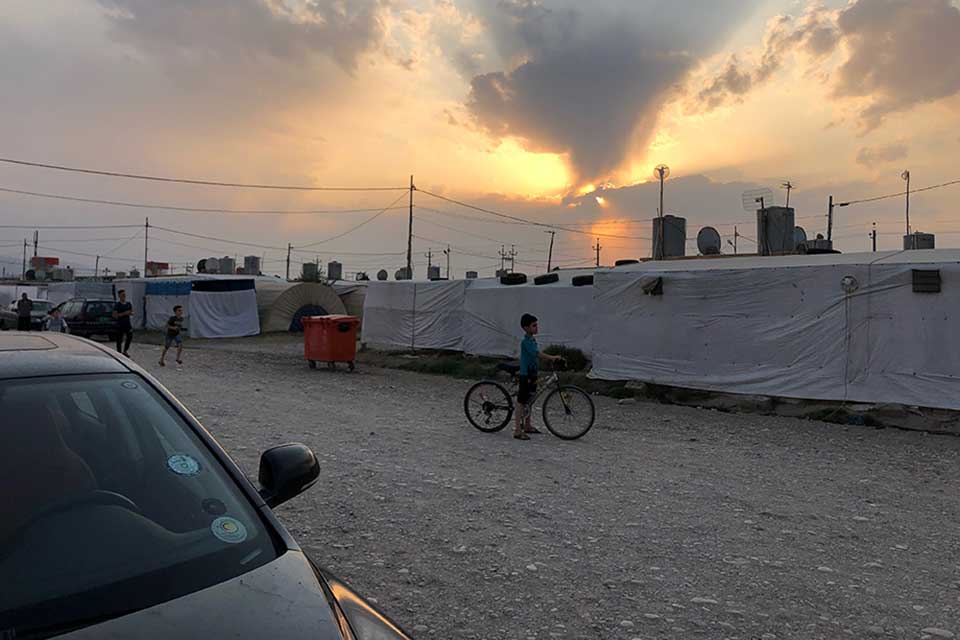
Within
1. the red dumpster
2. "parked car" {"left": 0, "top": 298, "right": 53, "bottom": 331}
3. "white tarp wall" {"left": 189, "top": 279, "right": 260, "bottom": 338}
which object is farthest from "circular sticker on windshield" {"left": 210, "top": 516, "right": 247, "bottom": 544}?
"white tarp wall" {"left": 189, "top": 279, "right": 260, "bottom": 338}

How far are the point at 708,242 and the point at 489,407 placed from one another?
13.2 meters

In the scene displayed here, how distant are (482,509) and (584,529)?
0.90 m

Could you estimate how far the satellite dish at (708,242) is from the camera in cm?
2040

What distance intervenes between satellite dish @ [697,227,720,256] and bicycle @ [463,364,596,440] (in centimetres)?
1256

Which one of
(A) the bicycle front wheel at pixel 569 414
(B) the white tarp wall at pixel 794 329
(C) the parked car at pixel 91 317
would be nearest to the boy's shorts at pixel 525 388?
(A) the bicycle front wheel at pixel 569 414

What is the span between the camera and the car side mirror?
254 cm

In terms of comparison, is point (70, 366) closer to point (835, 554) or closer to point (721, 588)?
point (721, 588)

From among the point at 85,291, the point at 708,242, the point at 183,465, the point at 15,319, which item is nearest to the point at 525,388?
the point at 183,465

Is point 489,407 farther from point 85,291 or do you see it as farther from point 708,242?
point 85,291

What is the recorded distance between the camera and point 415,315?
21.4 m

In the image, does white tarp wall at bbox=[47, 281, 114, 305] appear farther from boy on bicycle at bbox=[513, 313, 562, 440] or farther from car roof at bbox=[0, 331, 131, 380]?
car roof at bbox=[0, 331, 131, 380]

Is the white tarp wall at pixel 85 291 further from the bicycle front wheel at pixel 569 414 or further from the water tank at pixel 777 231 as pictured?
the bicycle front wheel at pixel 569 414

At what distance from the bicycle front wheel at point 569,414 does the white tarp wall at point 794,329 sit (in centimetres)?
462

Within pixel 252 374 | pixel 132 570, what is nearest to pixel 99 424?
pixel 132 570
